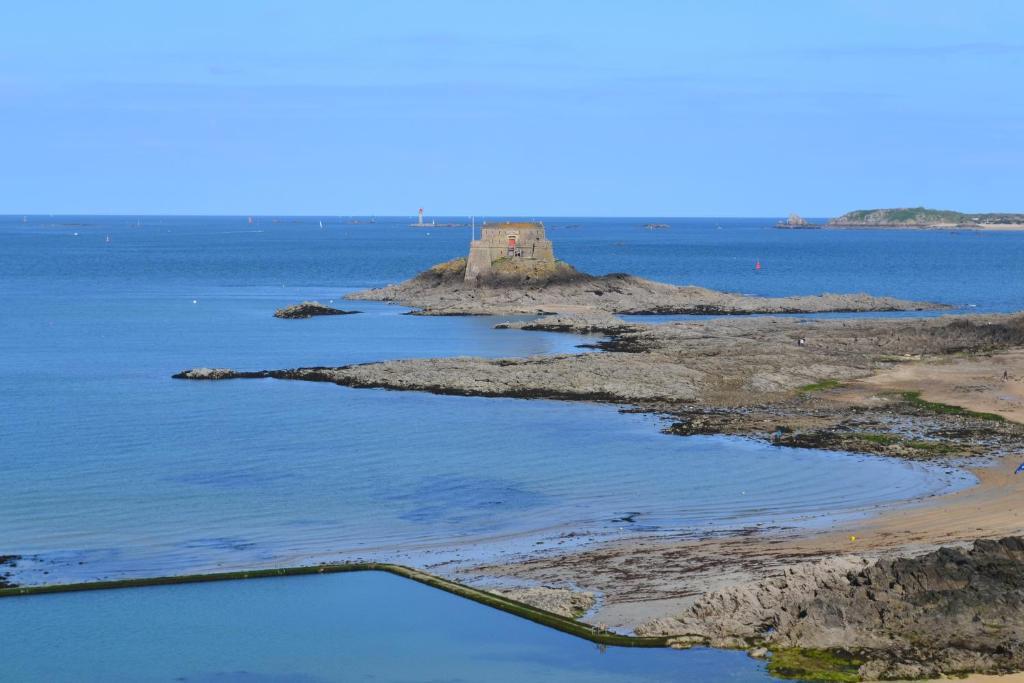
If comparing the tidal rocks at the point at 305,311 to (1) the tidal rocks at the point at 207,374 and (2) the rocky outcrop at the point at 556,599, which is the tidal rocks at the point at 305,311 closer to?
(1) the tidal rocks at the point at 207,374

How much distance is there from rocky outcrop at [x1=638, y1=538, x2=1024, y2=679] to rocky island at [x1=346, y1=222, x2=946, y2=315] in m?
56.6

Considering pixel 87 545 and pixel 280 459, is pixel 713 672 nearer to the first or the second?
pixel 87 545

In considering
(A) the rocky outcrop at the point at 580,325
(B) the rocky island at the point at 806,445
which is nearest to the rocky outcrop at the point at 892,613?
(B) the rocky island at the point at 806,445

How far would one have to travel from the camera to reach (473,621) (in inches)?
775

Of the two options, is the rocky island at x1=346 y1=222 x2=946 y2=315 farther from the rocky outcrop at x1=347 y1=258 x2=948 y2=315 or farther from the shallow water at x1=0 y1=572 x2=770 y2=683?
the shallow water at x1=0 y1=572 x2=770 y2=683

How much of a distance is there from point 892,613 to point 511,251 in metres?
65.7

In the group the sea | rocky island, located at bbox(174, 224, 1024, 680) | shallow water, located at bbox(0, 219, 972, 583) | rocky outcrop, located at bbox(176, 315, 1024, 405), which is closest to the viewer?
rocky island, located at bbox(174, 224, 1024, 680)

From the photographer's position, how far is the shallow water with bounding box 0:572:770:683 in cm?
1777

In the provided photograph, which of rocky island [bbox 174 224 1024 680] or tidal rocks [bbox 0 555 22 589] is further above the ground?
rocky island [bbox 174 224 1024 680]

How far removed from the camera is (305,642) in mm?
19141

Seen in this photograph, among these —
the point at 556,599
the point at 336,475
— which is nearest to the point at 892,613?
the point at 556,599

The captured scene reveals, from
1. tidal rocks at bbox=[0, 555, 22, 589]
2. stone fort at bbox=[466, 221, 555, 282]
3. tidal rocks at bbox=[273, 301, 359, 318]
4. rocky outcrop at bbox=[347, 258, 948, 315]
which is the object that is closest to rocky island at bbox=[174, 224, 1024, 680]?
rocky outcrop at bbox=[347, 258, 948, 315]

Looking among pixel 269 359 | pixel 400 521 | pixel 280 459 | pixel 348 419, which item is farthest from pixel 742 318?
pixel 400 521

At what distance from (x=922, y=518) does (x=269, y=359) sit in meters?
35.8
